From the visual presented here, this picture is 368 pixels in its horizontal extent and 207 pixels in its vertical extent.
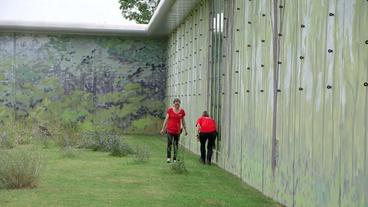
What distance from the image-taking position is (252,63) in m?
12.2

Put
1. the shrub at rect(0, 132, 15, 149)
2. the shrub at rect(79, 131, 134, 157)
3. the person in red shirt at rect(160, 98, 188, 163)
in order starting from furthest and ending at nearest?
the shrub at rect(0, 132, 15, 149) → the shrub at rect(79, 131, 134, 157) → the person in red shirt at rect(160, 98, 188, 163)

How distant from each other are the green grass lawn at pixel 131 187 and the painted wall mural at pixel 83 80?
1366 centimetres

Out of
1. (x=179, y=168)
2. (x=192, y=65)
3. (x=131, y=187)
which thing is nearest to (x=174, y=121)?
(x=179, y=168)

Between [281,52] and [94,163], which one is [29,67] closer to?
[94,163]

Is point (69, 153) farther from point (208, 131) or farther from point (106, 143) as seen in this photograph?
point (208, 131)

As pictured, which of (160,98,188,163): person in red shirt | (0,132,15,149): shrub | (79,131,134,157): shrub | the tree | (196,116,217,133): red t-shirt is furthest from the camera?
the tree

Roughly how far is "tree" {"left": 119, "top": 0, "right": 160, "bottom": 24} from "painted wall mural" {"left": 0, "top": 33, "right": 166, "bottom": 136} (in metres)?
21.1

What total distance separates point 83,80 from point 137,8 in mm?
22856

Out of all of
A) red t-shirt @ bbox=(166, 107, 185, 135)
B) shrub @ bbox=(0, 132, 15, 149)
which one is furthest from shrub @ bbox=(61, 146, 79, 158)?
red t-shirt @ bbox=(166, 107, 185, 135)

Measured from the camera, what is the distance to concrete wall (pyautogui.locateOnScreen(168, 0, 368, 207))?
701 cm

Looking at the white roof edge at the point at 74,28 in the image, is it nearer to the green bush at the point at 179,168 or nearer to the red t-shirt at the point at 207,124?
the red t-shirt at the point at 207,124

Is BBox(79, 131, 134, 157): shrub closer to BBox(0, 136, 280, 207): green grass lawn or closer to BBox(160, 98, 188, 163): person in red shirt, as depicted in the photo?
BBox(0, 136, 280, 207): green grass lawn

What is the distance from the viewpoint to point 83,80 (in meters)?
29.3

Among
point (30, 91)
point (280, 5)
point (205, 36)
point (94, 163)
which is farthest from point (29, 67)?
point (280, 5)
